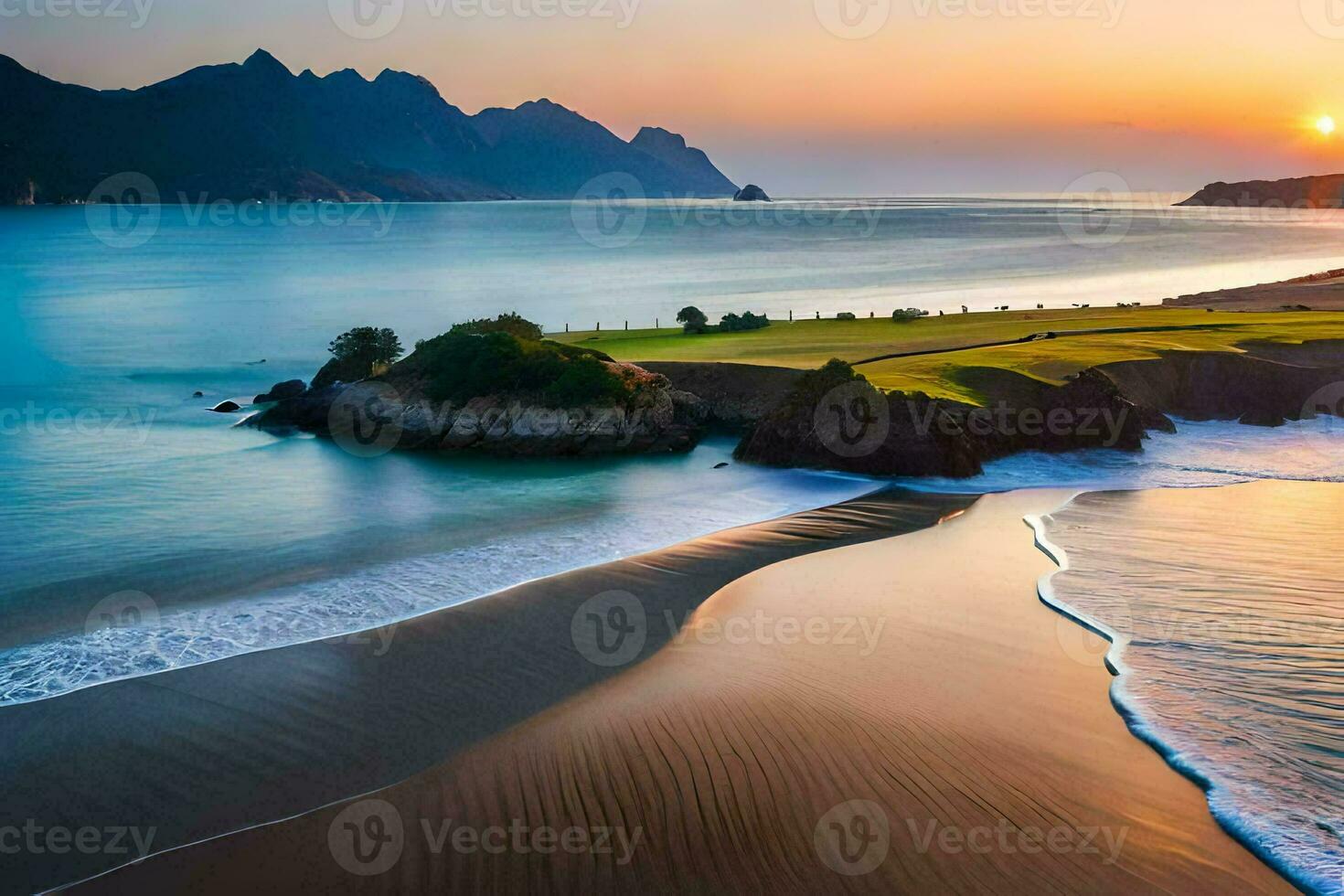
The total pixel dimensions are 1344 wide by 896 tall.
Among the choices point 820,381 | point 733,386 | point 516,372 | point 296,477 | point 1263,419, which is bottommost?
point 296,477

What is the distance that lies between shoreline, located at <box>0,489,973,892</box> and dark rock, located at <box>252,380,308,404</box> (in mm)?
17934

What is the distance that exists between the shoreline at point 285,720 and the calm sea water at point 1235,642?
5.00 meters

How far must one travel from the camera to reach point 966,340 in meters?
30.4

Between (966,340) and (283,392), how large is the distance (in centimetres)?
1979

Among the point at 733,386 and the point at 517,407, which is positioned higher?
the point at 733,386

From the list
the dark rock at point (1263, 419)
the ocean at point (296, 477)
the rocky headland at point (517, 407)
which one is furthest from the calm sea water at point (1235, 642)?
the rocky headland at point (517, 407)

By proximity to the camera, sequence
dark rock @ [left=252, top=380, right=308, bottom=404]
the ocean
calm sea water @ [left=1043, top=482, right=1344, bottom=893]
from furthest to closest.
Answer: dark rock @ [left=252, top=380, right=308, bottom=404]
the ocean
calm sea water @ [left=1043, top=482, right=1344, bottom=893]

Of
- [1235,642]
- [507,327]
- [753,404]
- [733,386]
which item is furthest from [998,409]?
[507,327]

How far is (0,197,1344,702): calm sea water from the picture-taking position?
1280 centimetres

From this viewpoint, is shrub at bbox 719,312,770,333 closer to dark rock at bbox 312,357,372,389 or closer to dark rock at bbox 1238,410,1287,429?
dark rock at bbox 312,357,372,389

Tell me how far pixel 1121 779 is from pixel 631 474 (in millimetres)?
13732

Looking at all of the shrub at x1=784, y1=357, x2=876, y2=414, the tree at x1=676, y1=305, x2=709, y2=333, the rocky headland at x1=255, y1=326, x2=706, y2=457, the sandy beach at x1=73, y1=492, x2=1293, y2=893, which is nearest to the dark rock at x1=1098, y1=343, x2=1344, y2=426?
the shrub at x1=784, y1=357, x2=876, y2=414

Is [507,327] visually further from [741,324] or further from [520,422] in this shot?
[741,324]

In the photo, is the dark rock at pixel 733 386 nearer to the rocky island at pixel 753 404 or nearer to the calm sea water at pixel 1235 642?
the rocky island at pixel 753 404
